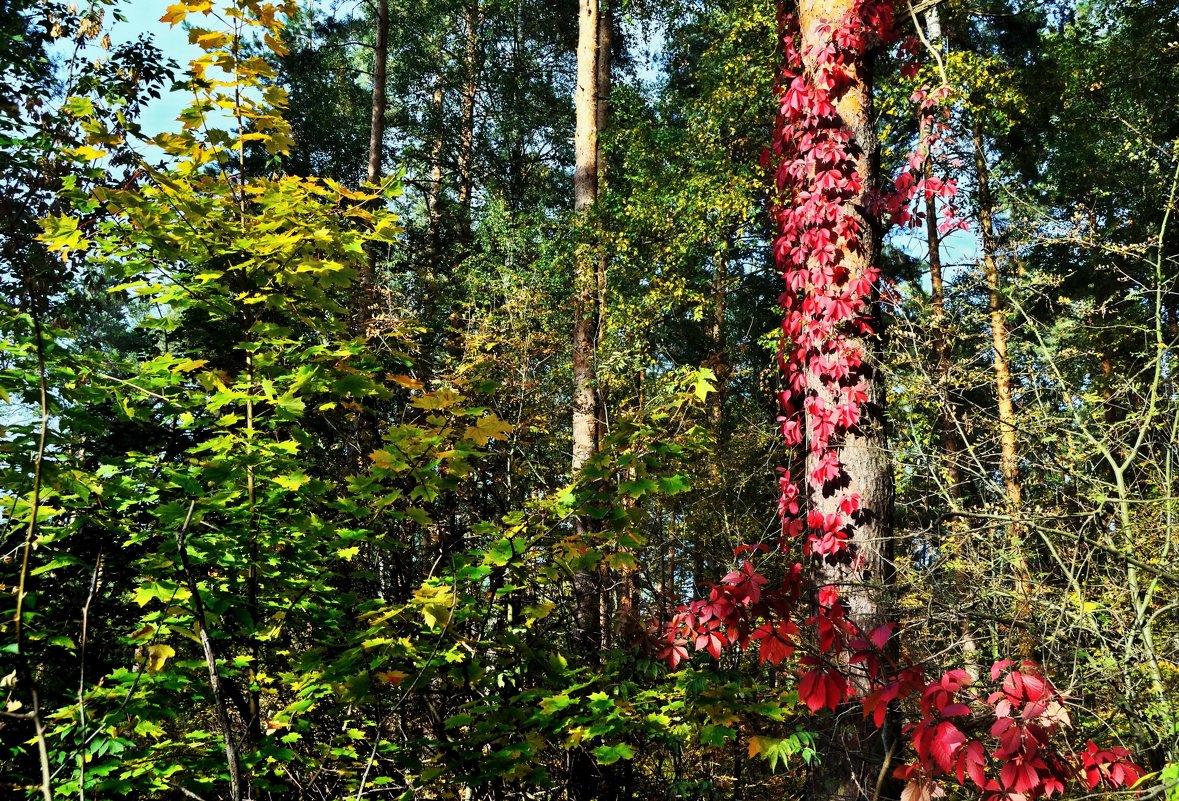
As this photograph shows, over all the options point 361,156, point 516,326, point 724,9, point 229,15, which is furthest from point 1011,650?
point 361,156

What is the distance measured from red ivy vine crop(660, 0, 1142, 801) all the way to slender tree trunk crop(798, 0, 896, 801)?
0.02 meters

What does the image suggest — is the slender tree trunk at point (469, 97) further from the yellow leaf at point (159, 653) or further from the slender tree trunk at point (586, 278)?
the yellow leaf at point (159, 653)

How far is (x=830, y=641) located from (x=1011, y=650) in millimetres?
835

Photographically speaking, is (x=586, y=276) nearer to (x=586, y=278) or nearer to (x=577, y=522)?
(x=586, y=278)

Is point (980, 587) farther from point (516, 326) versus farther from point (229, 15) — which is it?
point (516, 326)

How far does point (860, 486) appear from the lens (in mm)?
3258

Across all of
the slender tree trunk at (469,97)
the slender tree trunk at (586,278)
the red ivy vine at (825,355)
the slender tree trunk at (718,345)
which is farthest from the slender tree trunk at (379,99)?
the red ivy vine at (825,355)

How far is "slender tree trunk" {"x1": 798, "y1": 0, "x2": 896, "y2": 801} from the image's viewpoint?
3037 mm

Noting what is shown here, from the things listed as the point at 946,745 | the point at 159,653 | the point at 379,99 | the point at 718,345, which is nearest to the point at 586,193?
the point at 379,99

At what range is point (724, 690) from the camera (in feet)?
9.79

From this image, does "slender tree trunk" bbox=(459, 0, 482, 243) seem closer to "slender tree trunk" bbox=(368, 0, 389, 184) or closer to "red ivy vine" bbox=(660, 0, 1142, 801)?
"slender tree trunk" bbox=(368, 0, 389, 184)

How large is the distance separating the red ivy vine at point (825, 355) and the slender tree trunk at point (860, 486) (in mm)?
21

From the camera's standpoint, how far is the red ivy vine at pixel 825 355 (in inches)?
106

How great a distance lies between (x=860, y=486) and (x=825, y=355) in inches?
22.7
